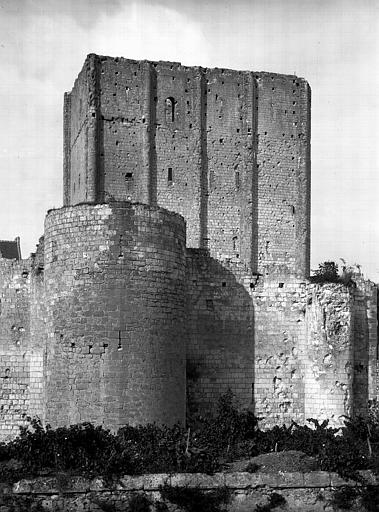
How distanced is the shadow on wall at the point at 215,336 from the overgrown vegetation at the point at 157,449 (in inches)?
111

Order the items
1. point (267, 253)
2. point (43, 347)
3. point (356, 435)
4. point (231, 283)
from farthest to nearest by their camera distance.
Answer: point (267, 253), point (231, 283), point (43, 347), point (356, 435)

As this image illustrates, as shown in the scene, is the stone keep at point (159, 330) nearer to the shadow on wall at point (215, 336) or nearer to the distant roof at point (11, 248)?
the shadow on wall at point (215, 336)

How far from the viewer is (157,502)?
15.4 m

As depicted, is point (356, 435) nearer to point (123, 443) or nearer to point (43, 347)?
point (123, 443)

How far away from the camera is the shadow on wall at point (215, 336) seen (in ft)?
69.6

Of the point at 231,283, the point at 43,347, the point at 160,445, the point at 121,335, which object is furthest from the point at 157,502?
the point at 231,283

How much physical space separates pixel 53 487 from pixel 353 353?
905 cm

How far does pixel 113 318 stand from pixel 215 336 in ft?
11.3

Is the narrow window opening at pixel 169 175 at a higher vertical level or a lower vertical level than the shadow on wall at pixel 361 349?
higher

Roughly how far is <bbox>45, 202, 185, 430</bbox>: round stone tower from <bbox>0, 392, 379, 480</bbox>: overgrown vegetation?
77 centimetres

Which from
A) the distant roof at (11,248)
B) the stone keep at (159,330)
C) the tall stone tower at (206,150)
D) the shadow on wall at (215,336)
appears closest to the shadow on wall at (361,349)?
the stone keep at (159,330)

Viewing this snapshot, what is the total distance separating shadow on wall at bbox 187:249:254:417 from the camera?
21.2 metres

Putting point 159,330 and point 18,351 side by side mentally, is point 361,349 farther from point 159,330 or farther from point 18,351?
point 18,351

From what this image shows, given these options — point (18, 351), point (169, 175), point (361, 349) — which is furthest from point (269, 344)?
point (169, 175)
